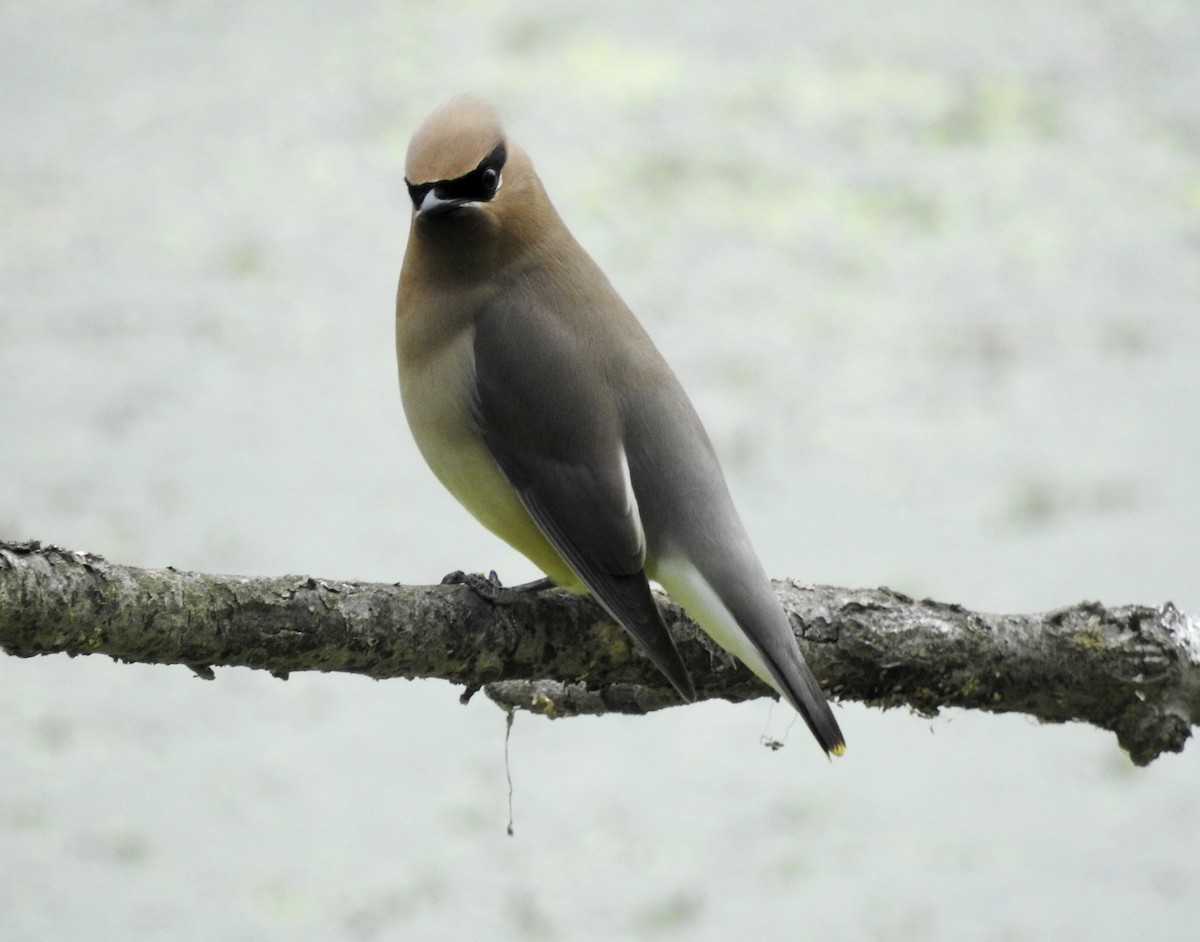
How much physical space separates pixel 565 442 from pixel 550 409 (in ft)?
0.19

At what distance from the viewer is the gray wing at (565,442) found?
2.07 meters

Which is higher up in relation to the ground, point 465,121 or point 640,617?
point 465,121

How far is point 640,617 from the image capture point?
200cm

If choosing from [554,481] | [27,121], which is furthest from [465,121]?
[27,121]

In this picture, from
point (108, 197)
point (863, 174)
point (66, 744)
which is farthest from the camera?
point (863, 174)

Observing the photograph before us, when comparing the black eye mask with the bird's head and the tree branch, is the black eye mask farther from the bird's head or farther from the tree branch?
the tree branch

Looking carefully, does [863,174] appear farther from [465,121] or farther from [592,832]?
[465,121]

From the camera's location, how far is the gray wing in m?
2.07

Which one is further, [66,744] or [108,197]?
[108,197]

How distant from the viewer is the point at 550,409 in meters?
2.19

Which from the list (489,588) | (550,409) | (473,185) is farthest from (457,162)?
(489,588)

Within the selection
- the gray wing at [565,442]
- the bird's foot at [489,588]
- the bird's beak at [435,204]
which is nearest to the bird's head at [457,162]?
the bird's beak at [435,204]

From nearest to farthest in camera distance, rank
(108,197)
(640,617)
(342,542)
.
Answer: (640,617) < (342,542) < (108,197)

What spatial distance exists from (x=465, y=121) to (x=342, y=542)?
7.69ft
